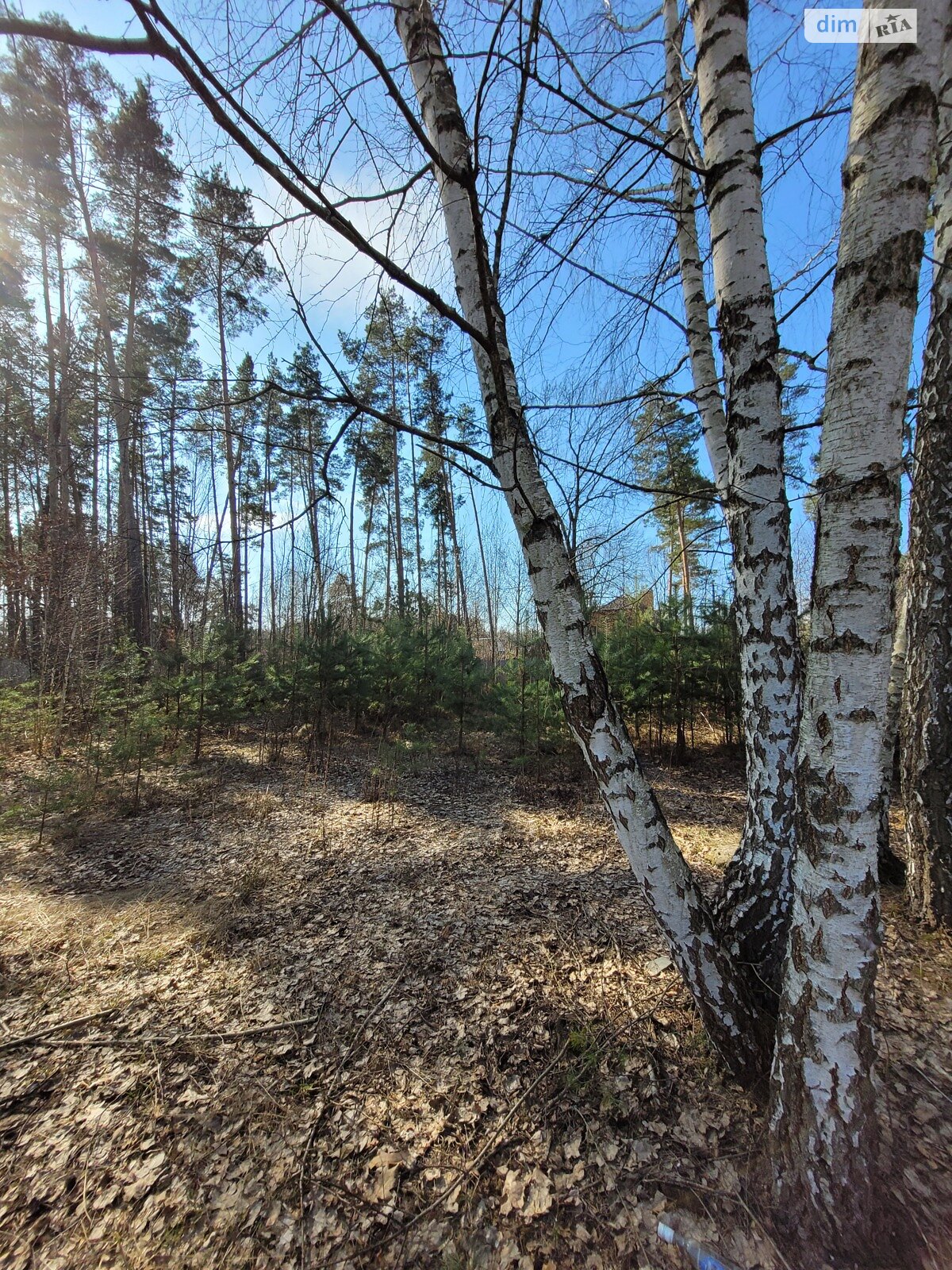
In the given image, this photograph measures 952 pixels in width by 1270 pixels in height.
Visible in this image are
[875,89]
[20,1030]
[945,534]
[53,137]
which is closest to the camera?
[875,89]

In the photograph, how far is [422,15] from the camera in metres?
1.61

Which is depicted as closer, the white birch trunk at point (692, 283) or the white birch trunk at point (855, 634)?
the white birch trunk at point (855, 634)

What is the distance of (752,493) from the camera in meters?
1.79

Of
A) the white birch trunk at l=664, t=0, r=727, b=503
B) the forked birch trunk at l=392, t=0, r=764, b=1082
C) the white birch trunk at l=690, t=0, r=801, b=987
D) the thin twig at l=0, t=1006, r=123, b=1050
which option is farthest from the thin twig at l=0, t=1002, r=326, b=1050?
the white birch trunk at l=664, t=0, r=727, b=503

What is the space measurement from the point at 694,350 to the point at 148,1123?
14.3 feet

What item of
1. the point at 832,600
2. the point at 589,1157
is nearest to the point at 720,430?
the point at 832,600

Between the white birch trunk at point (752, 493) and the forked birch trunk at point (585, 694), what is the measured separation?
35 centimetres

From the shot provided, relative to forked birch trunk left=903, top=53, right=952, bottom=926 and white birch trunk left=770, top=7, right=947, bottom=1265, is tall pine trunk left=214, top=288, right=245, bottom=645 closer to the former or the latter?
white birch trunk left=770, top=7, right=947, bottom=1265

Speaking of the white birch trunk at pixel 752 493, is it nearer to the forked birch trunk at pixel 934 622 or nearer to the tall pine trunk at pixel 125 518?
the forked birch trunk at pixel 934 622

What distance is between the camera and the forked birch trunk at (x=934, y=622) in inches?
87.7

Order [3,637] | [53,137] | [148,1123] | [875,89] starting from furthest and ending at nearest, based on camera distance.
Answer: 1. [3,637]
2. [53,137]
3. [148,1123]
4. [875,89]

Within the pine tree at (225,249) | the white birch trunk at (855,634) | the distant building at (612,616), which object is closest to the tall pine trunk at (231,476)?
the pine tree at (225,249)

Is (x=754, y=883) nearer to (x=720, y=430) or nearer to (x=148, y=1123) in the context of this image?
(x=720, y=430)

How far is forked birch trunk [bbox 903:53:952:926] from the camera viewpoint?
87.7 inches
